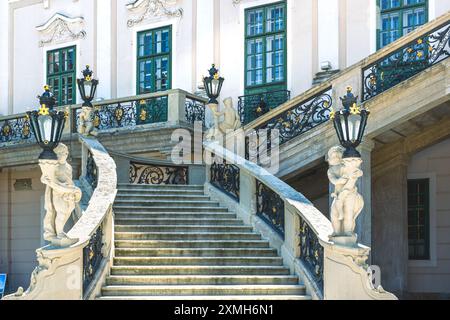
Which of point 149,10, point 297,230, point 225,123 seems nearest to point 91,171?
point 225,123

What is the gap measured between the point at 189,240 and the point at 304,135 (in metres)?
3.11

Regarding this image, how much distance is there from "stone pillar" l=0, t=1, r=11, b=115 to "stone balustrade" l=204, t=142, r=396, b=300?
10859mm

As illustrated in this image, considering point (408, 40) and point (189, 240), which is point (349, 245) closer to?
point (189, 240)

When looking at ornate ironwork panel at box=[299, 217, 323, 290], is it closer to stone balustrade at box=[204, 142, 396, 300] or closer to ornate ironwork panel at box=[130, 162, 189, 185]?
stone balustrade at box=[204, 142, 396, 300]

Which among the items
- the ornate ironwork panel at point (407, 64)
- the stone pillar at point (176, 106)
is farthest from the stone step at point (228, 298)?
the stone pillar at point (176, 106)

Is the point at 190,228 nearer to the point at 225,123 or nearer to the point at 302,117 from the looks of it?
the point at 225,123

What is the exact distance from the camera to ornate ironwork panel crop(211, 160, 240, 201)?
1395cm

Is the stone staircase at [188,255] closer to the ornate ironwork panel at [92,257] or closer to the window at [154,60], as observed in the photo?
the ornate ironwork panel at [92,257]

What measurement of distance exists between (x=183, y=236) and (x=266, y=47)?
7470mm

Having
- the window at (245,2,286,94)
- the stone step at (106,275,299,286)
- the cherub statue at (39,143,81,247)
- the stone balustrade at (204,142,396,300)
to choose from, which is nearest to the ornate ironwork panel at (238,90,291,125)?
the window at (245,2,286,94)

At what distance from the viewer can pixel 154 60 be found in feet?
68.1

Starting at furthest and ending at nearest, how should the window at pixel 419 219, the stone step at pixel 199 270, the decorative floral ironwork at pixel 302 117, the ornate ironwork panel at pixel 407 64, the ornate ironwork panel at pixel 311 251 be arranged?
the window at pixel 419 219 → the decorative floral ironwork at pixel 302 117 → the ornate ironwork panel at pixel 407 64 → the stone step at pixel 199 270 → the ornate ironwork panel at pixel 311 251

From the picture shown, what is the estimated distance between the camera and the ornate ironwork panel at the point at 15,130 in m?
20.4
